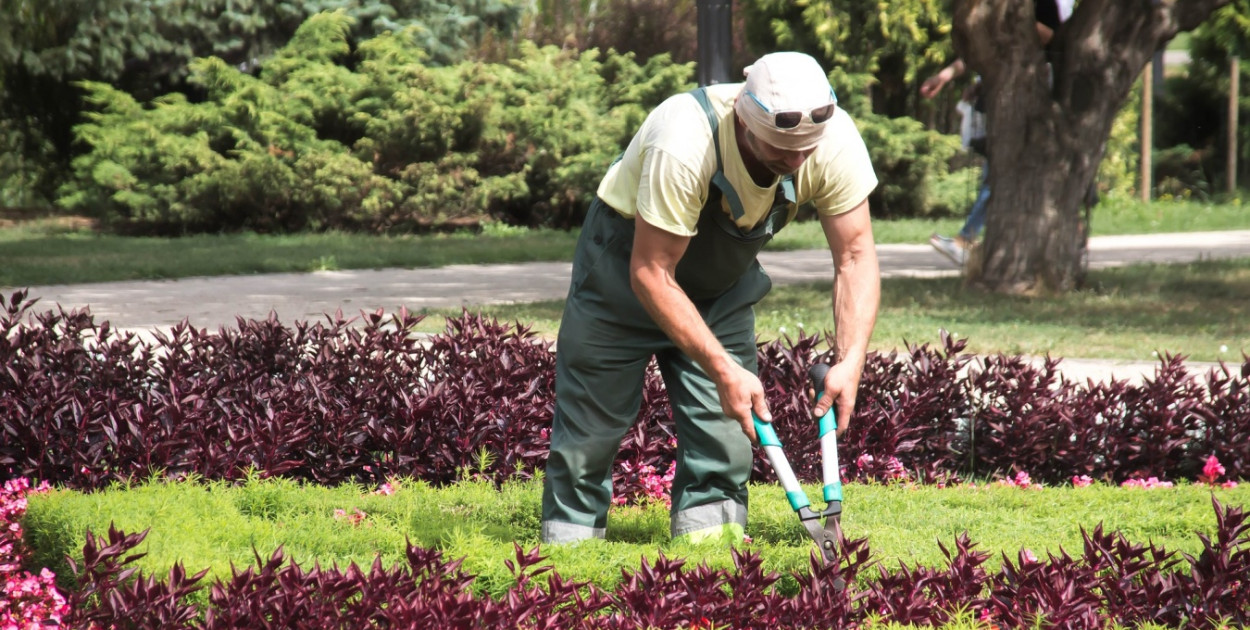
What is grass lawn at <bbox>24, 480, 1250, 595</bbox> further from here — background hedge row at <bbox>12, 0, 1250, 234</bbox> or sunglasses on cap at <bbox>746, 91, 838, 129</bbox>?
background hedge row at <bbox>12, 0, 1250, 234</bbox>

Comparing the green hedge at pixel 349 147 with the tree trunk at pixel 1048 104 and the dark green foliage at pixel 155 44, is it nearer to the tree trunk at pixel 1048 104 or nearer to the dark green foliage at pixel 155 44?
the dark green foliage at pixel 155 44

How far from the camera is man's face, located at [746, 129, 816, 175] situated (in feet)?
9.72

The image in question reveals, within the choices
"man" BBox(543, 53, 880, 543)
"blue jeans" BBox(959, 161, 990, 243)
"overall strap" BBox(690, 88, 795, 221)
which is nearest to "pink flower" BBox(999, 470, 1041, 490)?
"man" BBox(543, 53, 880, 543)

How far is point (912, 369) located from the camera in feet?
17.5

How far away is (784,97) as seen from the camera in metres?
2.84

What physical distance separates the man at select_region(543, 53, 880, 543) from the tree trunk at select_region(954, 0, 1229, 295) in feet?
19.7

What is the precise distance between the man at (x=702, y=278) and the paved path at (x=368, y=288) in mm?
3283

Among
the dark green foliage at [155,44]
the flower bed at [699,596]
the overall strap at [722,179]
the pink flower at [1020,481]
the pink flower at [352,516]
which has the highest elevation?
the dark green foliage at [155,44]

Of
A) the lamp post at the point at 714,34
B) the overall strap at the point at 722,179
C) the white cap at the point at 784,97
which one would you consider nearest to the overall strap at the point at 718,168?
the overall strap at the point at 722,179

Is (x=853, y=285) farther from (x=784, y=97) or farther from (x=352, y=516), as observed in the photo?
(x=352, y=516)

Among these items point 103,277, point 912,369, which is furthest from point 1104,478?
point 103,277

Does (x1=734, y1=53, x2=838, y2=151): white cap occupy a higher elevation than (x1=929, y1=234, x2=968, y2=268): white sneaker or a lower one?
higher

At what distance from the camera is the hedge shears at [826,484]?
10.4ft

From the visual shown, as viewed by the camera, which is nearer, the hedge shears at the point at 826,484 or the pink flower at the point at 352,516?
the hedge shears at the point at 826,484
